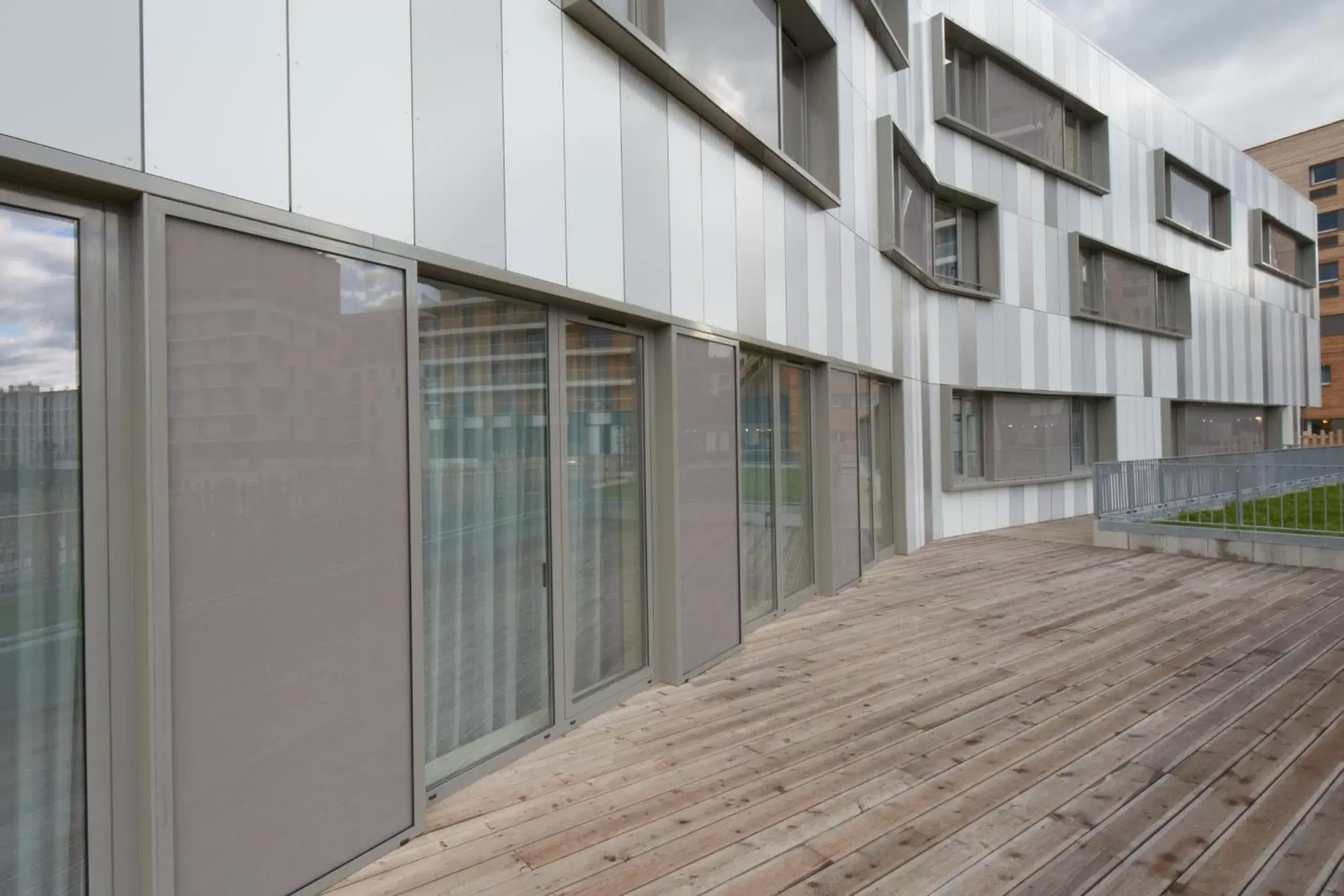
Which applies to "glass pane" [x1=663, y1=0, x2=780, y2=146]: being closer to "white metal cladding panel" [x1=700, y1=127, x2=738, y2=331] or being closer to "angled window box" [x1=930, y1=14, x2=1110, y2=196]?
"white metal cladding panel" [x1=700, y1=127, x2=738, y2=331]

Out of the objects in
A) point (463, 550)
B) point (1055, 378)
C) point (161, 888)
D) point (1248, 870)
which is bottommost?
point (1248, 870)

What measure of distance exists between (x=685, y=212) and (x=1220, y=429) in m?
24.4

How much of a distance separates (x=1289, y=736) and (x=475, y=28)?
6596 mm

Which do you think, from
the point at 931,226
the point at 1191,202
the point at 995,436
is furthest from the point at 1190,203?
the point at 931,226

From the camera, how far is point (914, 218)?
12453 mm

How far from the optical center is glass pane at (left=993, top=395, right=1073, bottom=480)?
14.8 m

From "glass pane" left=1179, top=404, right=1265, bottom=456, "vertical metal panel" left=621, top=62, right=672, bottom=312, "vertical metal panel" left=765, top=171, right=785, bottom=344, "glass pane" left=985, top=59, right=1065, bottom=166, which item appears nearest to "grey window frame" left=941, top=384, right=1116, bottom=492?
"glass pane" left=1179, top=404, right=1265, bottom=456

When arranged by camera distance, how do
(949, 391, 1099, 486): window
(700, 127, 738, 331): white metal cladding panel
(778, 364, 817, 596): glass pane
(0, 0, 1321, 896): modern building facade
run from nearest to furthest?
1. (0, 0, 1321, 896): modern building facade
2. (700, 127, 738, 331): white metal cladding panel
3. (778, 364, 817, 596): glass pane
4. (949, 391, 1099, 486): window

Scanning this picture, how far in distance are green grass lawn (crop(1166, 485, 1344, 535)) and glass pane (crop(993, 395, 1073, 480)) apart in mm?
3309

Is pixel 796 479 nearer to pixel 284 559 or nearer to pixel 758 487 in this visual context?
pixel 758 487

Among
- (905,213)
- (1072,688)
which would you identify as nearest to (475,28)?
(1072,688)

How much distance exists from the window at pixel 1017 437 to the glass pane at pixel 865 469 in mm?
3859

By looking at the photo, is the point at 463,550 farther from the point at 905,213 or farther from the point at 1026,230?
the point at 1026,230

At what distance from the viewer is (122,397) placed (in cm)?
244
